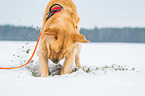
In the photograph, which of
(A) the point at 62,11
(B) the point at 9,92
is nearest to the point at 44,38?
(A) the point at 62,11

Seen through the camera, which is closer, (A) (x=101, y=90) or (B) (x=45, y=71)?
(A) (x=101, y=90)

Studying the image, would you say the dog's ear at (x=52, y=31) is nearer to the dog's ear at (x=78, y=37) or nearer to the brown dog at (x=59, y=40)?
the brown dog at (x=59, y=40)

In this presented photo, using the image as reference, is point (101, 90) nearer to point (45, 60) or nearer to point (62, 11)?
point (45, 60)

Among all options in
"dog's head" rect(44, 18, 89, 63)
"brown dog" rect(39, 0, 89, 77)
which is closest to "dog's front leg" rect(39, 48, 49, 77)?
"brown dog" rect(39, 0, 89, 77)

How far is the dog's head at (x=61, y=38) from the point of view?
3.07 metres

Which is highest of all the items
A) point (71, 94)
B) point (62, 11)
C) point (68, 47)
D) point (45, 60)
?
point (62, 11)

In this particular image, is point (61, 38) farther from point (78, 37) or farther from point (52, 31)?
point (78, 37)

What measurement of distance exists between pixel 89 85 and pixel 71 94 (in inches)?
20.0

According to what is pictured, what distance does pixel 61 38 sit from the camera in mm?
3076

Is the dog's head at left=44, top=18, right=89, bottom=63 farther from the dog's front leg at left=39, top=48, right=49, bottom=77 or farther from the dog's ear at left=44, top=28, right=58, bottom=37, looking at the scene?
the dog's front leg at left=39, top=48, right=49, bottom=77

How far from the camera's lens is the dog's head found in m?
3.07

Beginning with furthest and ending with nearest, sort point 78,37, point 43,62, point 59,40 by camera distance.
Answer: point 43,62 → point 78,37 → point 59,40

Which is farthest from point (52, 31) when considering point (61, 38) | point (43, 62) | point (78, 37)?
point (43, 62)

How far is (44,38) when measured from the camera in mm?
3506
